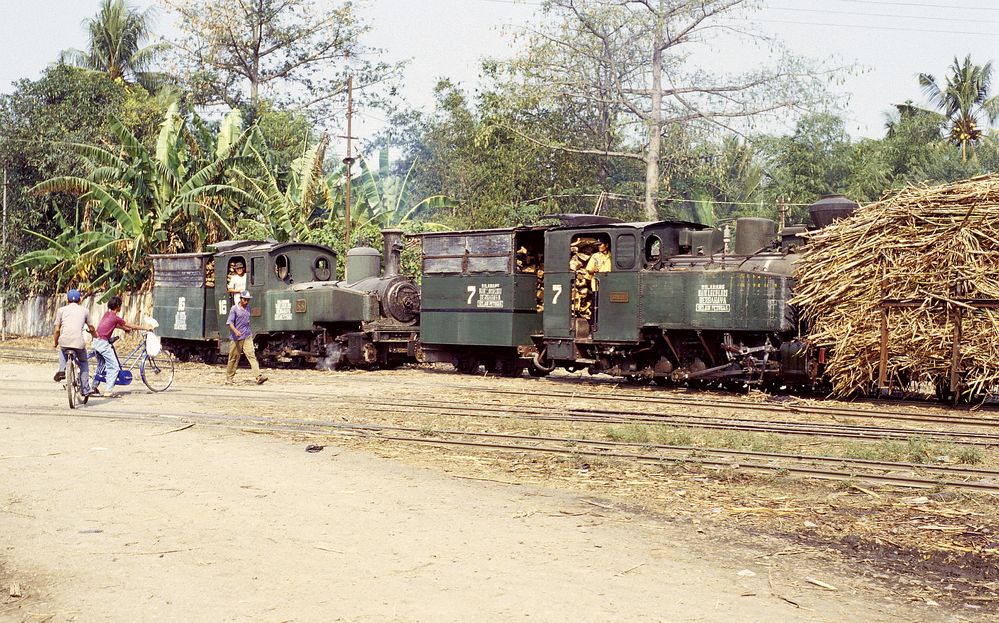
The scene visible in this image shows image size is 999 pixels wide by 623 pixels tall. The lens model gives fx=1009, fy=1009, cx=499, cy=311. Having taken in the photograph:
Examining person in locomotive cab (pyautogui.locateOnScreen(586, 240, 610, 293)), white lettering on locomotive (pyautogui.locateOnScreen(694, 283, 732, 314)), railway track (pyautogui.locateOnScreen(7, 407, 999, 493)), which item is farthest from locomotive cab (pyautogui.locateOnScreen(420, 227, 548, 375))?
railway track (pyautogui.locateOnScreen(7, 407, 999, 493))

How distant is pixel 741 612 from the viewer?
4.92m

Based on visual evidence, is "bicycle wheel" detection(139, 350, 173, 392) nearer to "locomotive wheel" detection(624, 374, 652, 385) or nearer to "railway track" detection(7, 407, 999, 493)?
"railway track" detection(7, 407, 999, 493)

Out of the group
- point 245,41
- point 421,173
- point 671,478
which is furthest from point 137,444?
point 421,173

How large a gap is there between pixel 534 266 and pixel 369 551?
42.3 feet

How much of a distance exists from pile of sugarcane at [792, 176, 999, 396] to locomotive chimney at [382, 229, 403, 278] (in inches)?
386

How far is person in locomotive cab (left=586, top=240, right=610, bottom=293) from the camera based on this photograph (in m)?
17.1

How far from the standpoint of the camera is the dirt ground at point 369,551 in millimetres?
5007

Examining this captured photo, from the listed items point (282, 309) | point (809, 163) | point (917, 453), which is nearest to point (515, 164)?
point (809, 163)

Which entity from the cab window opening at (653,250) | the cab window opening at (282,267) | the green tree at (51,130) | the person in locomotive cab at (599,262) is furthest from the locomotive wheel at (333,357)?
the green tree at (51,130)

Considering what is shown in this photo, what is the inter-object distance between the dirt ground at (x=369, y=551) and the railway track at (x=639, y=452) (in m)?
1.01

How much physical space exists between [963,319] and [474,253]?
8.70 m

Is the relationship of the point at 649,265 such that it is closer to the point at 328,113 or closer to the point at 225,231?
the point at 225,231

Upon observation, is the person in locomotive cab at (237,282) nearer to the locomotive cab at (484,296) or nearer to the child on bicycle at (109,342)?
the locomotive cab at (484,296)

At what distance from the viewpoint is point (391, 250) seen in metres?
21.7
